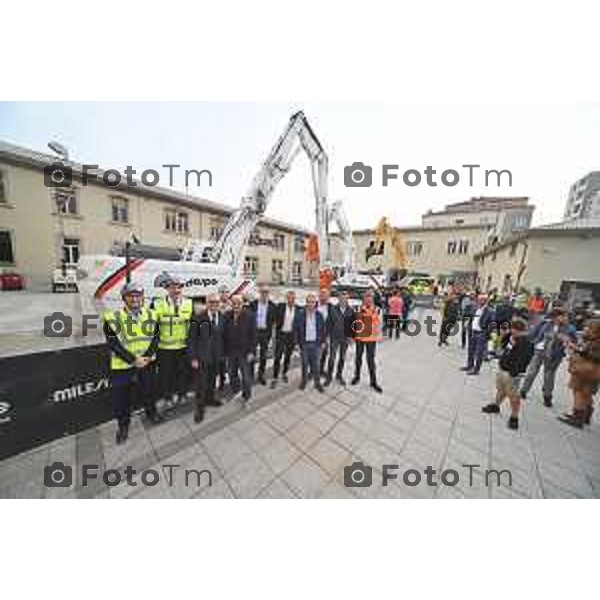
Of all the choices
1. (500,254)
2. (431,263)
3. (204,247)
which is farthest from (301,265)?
(204,247)

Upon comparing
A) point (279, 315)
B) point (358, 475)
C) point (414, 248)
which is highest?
point (414, 248)

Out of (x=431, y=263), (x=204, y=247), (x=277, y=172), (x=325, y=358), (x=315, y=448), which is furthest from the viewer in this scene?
(x=431, y=263)

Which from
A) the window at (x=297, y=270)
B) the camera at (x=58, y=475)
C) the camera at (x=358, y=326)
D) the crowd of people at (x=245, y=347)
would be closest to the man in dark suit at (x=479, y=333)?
the crowd of people at (x=245, y=347)

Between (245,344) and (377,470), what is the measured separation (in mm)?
2250

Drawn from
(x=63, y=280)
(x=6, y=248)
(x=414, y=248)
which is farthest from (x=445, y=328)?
(x=414, y=248)

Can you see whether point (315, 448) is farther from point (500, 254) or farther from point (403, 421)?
point (500, 254)

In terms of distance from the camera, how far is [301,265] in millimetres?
29812

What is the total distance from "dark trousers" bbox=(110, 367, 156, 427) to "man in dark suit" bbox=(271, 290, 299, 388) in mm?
1892

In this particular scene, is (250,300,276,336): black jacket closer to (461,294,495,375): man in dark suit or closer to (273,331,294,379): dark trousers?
(273,331,294,379): dark trousers

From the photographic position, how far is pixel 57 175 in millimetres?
13867

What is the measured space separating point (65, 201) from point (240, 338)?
1640 cm

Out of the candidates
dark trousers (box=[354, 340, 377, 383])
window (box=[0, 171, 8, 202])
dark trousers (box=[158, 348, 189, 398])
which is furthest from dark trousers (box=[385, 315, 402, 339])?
window (box=[0, 171, 8, 202])

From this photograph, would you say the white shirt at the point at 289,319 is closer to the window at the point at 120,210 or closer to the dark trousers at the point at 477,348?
the dark trousers at the point at 477,348

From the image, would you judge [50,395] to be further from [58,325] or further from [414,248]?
[414,248]
